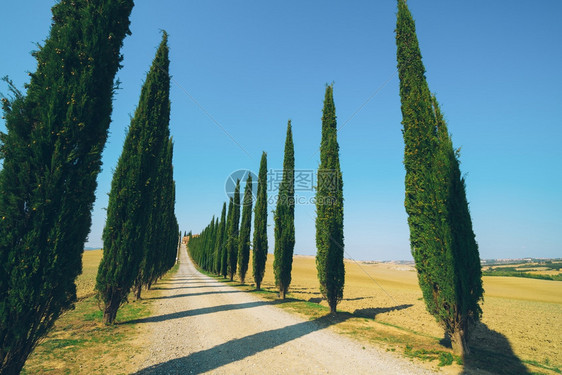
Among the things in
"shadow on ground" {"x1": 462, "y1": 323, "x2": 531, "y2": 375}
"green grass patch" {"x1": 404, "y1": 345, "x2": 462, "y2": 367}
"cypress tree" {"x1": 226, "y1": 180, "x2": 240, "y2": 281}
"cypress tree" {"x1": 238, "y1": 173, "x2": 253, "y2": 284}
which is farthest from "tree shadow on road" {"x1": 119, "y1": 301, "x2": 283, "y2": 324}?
"cypress tree" {"x1": 226, "y1": 180, "x2": 240, "y2": 281}

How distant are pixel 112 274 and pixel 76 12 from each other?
28.0ft

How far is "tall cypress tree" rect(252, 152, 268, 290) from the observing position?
69.4 ft

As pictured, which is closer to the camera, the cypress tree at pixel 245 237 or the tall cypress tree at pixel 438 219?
the tall cypress tree at pixel 438 219

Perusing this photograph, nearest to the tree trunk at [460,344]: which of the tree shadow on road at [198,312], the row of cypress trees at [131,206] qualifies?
the tree shadow on road at [198,312]

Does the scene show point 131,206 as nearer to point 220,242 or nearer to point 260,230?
point 260,230

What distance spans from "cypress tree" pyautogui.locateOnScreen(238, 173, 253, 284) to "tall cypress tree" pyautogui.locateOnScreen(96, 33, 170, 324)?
1571 cm

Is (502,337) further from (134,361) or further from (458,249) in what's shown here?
(134,361)

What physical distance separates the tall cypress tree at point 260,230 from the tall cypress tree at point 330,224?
9.65 meters

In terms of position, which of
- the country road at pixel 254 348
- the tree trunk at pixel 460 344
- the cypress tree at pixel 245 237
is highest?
the cypress tree at pixel 245 237

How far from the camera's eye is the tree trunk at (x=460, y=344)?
6336 mm

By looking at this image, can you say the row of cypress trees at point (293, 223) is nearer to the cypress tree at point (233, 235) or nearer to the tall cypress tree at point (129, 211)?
the cypress tree at point (233, 235)

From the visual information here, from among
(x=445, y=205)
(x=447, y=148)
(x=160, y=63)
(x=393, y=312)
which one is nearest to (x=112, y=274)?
(x=160, y=63)

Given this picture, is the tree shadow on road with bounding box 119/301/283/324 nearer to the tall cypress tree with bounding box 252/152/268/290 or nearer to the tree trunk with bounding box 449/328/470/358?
the tall cypress tree with bounding box 252/152/268/290

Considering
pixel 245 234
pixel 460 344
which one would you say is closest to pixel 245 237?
pixel 245 234
